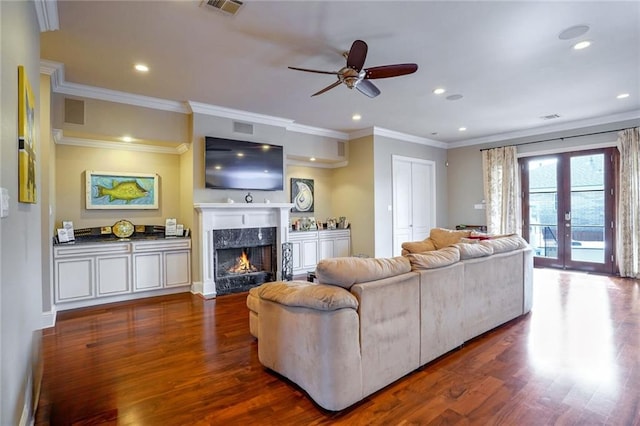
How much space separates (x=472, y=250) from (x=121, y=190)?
5.01 m

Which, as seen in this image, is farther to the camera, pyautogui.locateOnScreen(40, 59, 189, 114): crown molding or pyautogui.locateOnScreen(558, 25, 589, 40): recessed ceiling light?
pyautogui.locateOnScreen(40, 59, 189, 114): crown molding

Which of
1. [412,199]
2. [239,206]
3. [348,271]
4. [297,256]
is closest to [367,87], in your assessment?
[348,271]

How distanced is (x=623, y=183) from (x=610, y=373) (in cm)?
475

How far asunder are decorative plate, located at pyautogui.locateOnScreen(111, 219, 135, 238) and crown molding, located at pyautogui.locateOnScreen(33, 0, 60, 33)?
2.86 metres

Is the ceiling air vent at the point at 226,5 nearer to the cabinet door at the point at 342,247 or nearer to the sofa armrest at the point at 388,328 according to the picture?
the sofa armrest at the point at 388,328

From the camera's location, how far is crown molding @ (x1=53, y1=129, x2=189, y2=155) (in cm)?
467

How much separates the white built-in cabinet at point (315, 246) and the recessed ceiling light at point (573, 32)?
15.4 feet

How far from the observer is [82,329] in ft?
11.8

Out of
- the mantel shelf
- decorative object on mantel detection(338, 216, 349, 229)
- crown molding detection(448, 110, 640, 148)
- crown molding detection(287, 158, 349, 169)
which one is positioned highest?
crown molding detection(448, 110, 640, 148)

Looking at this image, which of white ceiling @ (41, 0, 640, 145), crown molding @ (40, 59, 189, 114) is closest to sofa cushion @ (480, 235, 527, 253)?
white ceiling @ (41, 0, 640, 145)

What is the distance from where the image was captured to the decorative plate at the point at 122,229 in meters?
4.98

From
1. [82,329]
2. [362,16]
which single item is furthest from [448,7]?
[82,329]

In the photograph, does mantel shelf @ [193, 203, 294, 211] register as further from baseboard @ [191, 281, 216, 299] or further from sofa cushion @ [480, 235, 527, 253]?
sofa cushion @ [480, 235, 527, 253]

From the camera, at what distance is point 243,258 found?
18.2 feet
